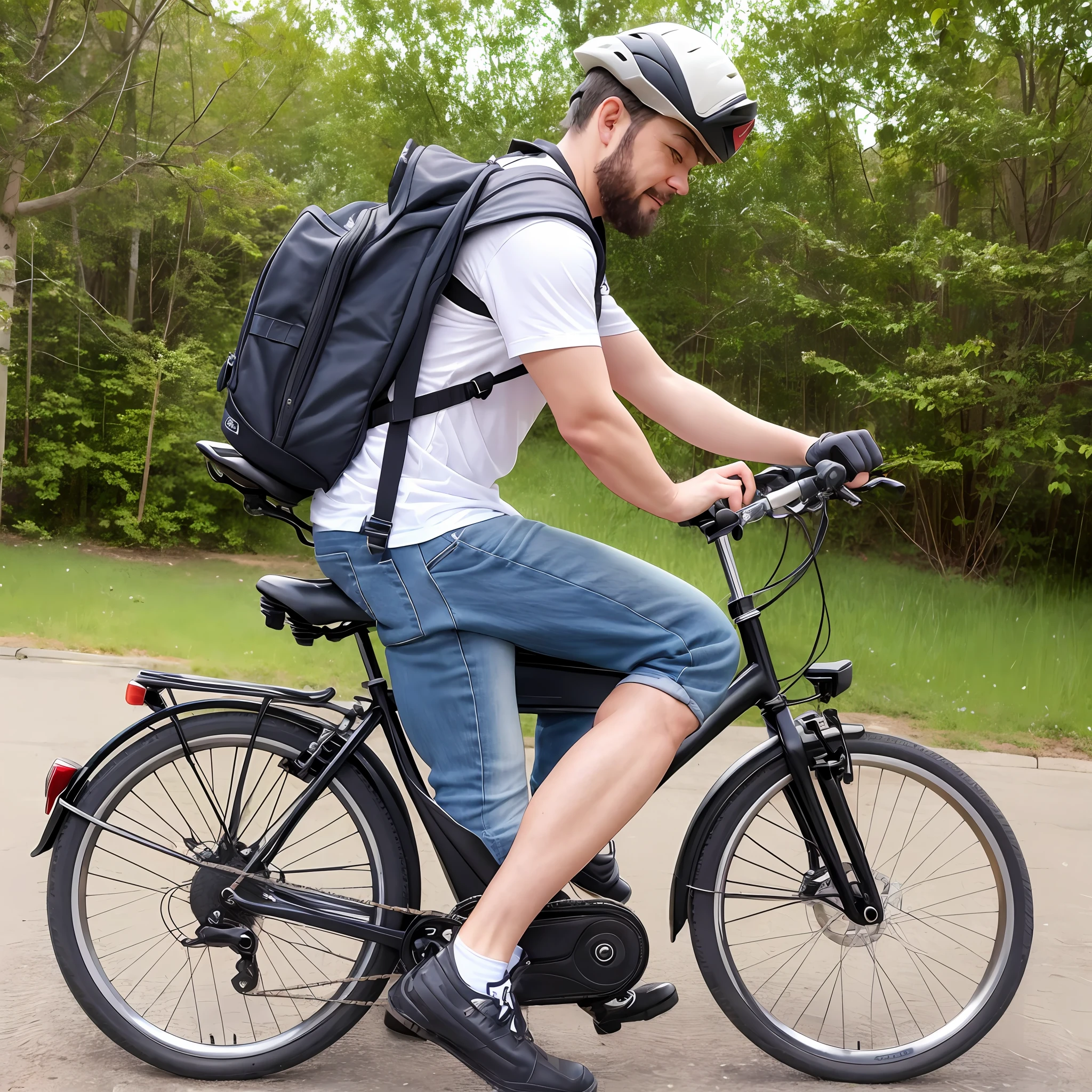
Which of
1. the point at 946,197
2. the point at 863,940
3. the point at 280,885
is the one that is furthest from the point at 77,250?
the point at 863,940

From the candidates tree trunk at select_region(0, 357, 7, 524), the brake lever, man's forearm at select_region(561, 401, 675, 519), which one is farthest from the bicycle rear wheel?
→ tree trunk at select_region(0, 357, 7, 524)

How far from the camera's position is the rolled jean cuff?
2156 millimetres

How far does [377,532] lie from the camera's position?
2109mm

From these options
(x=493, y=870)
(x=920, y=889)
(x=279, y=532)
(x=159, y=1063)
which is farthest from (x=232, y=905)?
(x=279, y=532)

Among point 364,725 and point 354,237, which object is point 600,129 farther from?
point 364,725

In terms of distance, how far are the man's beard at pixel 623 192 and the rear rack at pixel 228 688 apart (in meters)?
1.12

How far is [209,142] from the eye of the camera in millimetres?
9234

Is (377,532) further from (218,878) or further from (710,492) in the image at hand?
(218,878)

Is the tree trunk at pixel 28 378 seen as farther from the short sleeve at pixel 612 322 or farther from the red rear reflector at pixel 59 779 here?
the short sleeve at pixel 612 322

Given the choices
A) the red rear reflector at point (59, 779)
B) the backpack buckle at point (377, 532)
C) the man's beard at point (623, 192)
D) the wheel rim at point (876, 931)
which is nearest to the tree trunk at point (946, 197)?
the wheel rim at point (876, 931)

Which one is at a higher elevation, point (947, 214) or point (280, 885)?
point (947, 214)

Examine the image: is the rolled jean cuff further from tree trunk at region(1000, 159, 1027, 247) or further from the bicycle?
tree trunk at region(1000, 159, 1027, 247)

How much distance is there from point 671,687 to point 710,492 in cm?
39

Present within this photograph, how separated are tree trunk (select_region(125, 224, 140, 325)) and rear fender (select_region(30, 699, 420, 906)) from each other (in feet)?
26.4
